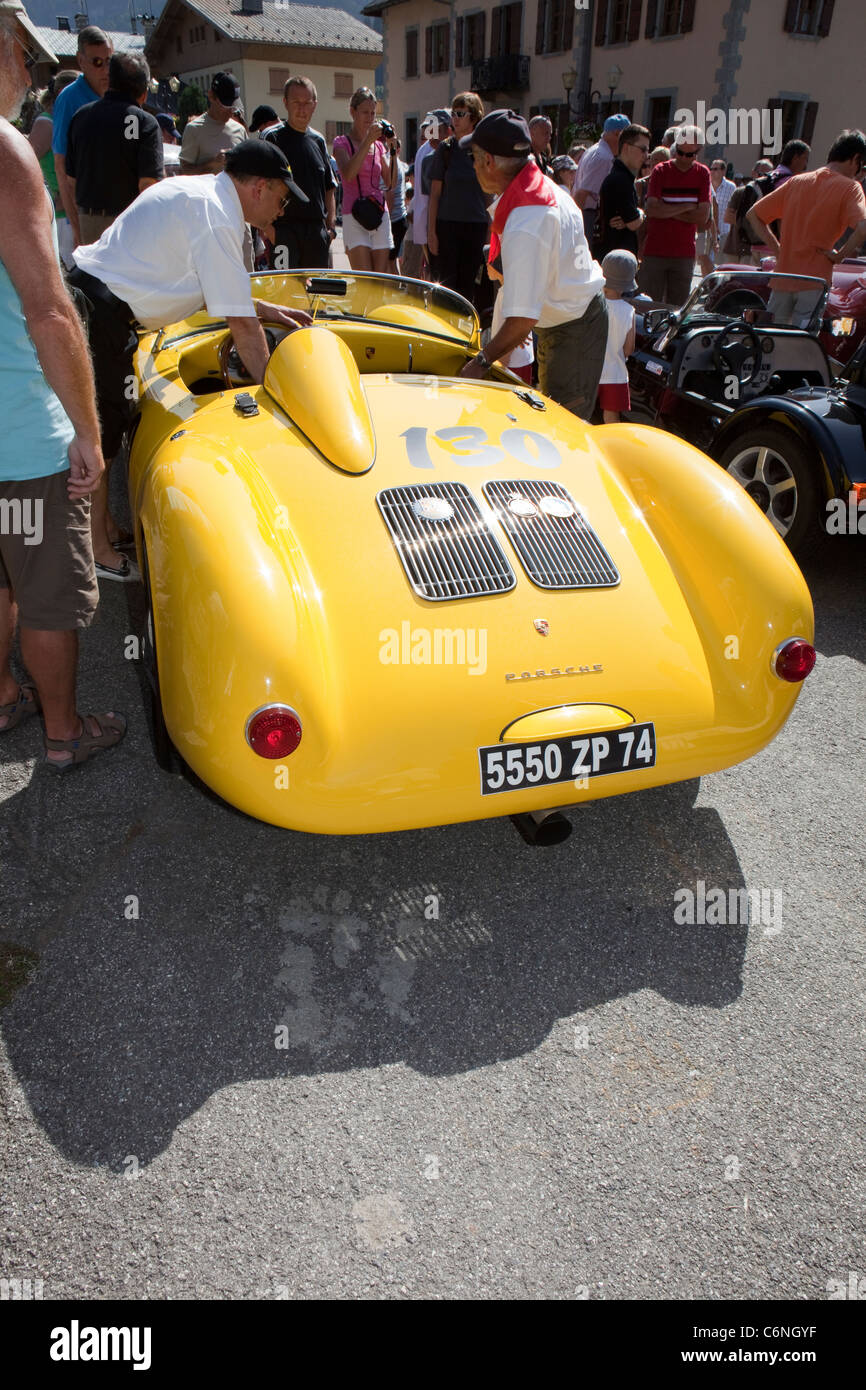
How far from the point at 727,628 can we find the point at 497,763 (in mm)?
852

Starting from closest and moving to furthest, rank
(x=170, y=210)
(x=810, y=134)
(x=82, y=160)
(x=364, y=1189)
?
(x=364, y=1189), (x=170, y=210), (x=82, y=160), (x=810, y=134)

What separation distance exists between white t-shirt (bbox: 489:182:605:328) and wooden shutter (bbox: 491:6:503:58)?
37.0m

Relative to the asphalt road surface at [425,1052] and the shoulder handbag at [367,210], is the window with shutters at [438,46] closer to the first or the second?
the shoulder handbag at [367,210]

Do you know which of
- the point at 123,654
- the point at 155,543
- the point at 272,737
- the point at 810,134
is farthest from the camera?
the point at 810,134

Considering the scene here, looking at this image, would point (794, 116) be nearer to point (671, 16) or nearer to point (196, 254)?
point (671, 16)

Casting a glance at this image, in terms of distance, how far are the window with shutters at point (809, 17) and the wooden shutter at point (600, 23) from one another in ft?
20.6

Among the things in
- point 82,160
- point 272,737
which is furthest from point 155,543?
point 82,160

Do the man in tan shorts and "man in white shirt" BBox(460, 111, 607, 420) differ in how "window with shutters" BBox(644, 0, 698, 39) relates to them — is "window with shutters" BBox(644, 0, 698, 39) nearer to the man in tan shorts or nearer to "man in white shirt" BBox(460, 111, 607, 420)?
"man in white shirt" BBox(460, 111, 607, 420)

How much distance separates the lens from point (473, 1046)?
7.04 ft

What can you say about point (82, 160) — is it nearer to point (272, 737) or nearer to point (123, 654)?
point (123, 654)

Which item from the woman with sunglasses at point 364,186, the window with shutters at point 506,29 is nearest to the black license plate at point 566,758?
the woman with sunglasses at point 364,186

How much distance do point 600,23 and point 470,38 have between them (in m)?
8.62

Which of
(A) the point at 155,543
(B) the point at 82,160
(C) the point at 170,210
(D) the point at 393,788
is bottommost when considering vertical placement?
(D) the point at 393,788

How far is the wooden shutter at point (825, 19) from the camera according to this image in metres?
26.1
